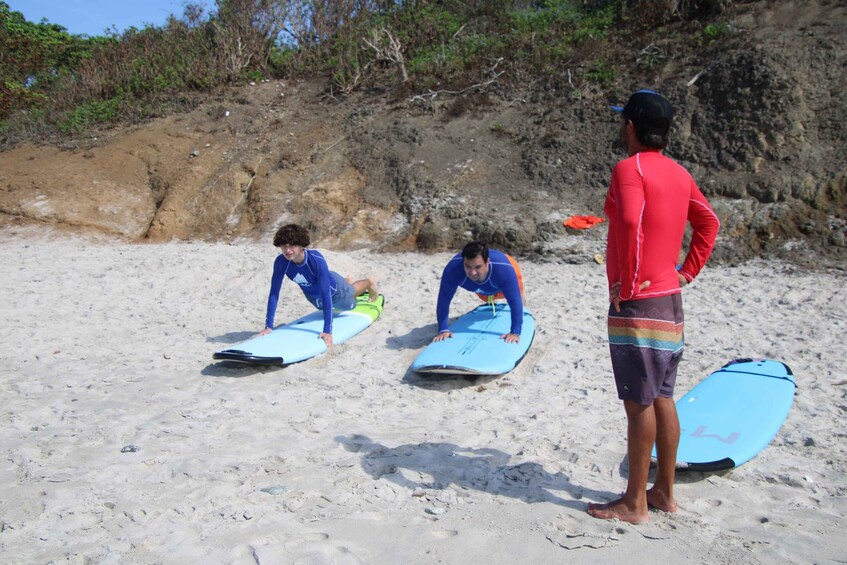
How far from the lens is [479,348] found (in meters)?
5.66

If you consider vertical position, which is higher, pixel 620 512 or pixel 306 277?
pixel 306 277

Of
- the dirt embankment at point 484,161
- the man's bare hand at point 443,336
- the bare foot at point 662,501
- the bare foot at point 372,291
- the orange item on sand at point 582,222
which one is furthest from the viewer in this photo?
the orange item on sand at point 582,222

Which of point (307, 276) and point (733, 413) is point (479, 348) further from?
point (733, 413)

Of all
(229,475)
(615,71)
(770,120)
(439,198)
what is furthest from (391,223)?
(229,475)

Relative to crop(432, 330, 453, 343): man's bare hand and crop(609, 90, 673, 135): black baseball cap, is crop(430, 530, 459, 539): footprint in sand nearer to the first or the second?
crop(609, 90, 673, 135): black baseball cap

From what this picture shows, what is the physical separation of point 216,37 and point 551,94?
25.6ft

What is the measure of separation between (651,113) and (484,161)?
8.26m

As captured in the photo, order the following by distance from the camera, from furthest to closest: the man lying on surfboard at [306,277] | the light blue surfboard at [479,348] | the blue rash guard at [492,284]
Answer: the man lying on surfboard at [306,277], the blue rash guard at [492,284], the light blue surfboard at [479,348]

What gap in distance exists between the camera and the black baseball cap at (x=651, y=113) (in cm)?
274

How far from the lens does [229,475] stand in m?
3.52

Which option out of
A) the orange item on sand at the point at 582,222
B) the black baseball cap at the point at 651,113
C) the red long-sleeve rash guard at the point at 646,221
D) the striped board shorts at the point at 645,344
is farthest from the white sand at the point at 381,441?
the black baseball cap at the point at 651,113

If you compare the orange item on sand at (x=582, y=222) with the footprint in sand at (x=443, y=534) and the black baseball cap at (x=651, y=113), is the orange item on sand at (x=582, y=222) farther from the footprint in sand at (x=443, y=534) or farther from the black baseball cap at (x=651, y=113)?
the footprint in sand at (x=443, y=534)

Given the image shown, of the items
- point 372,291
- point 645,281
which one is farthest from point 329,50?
point 645,281

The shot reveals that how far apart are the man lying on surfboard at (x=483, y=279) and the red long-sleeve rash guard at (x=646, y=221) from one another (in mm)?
2600
